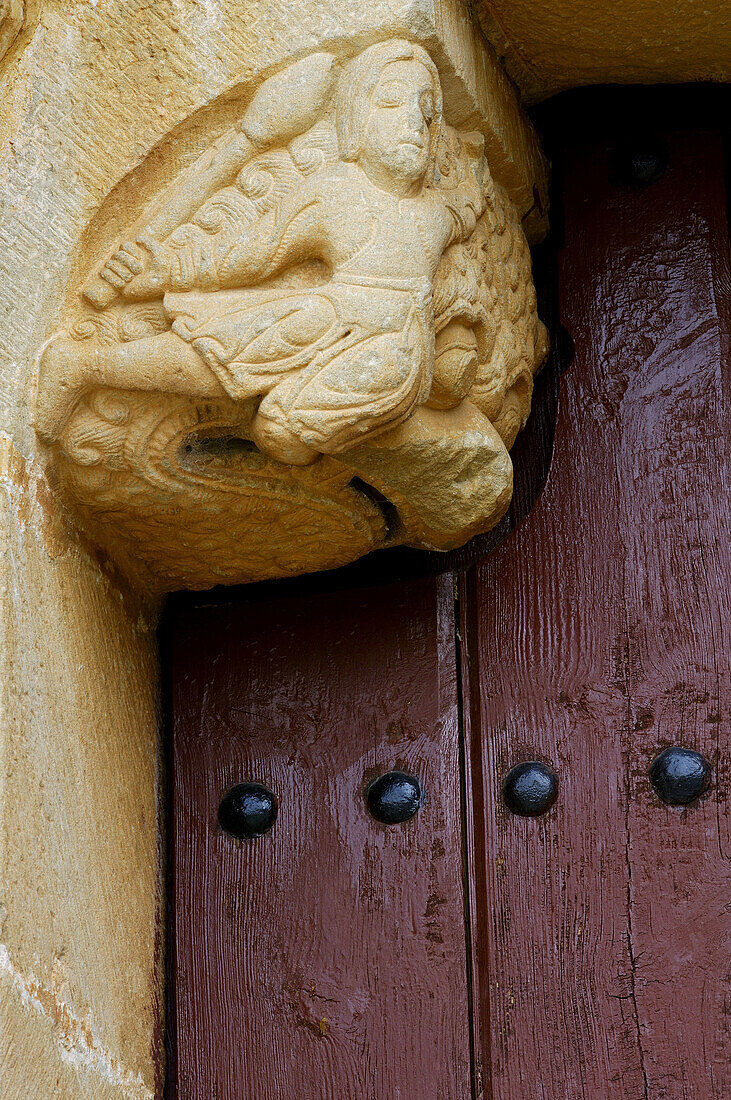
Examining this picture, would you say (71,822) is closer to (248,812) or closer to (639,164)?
(248,812)

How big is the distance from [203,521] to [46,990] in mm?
429

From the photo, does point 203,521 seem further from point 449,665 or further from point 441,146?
point 441,146

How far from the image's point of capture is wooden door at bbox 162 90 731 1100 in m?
1.24

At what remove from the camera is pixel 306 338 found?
1073 millimetres

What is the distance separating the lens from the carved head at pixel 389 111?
1103mm

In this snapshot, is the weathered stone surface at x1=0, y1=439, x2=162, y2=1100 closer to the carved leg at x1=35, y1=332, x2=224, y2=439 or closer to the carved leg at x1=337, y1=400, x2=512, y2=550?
the carved leg at x1=35, y1=332, x2=224, y2=439

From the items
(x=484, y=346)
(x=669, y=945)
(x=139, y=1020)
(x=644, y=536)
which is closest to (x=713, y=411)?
(x=644, y=536)

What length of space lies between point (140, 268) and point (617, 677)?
59 centimetres

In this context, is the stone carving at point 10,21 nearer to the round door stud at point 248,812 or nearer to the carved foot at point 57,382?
the carved foot at point 57,382

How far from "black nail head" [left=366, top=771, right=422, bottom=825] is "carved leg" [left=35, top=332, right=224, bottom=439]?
44 centimetres

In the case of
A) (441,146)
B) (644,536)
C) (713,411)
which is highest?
(441,146)

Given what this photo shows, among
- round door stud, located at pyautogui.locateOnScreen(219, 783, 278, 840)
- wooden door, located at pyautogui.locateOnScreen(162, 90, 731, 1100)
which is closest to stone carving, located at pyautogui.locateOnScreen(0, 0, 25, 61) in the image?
wooden door, located at pyautogui.locateOnScreen(162, 90, 731, 1100)

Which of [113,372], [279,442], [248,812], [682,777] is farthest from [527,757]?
[113,372]

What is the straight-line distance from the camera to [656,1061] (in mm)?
1207
